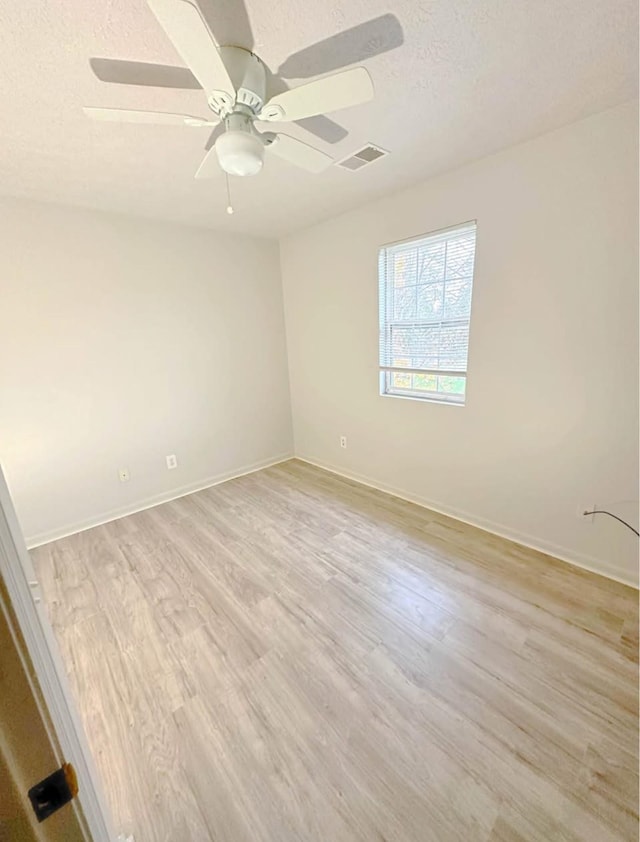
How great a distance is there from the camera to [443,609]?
1762 mm

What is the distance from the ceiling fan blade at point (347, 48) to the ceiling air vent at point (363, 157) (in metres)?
0.58

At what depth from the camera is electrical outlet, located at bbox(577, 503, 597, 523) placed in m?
1.96

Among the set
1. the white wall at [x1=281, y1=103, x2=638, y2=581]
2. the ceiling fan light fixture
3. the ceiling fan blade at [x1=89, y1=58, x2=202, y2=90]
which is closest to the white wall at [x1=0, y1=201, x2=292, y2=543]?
the white wall at [x1=281, y1=103, x2=638, y2=581]

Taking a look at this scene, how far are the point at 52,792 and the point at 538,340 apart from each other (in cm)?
247

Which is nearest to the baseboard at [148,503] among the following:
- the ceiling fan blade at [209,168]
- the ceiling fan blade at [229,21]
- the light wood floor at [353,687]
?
the light wood floor at [353,687]

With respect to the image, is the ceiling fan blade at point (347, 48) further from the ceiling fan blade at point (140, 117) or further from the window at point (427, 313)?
the window at point (427, 313)

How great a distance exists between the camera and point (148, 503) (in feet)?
9.85

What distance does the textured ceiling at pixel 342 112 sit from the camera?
105 centimetres

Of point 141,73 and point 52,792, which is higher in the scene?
point 141,73

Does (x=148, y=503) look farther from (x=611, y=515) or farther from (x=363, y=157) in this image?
(x=611, y=515)

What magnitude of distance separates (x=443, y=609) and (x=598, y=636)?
69 centimetres

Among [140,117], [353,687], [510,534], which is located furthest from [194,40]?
[510,534]

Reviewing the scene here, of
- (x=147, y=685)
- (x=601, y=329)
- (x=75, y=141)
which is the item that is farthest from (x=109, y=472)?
(x=601, y=329)

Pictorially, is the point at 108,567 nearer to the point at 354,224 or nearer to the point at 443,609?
the point at 443,609
